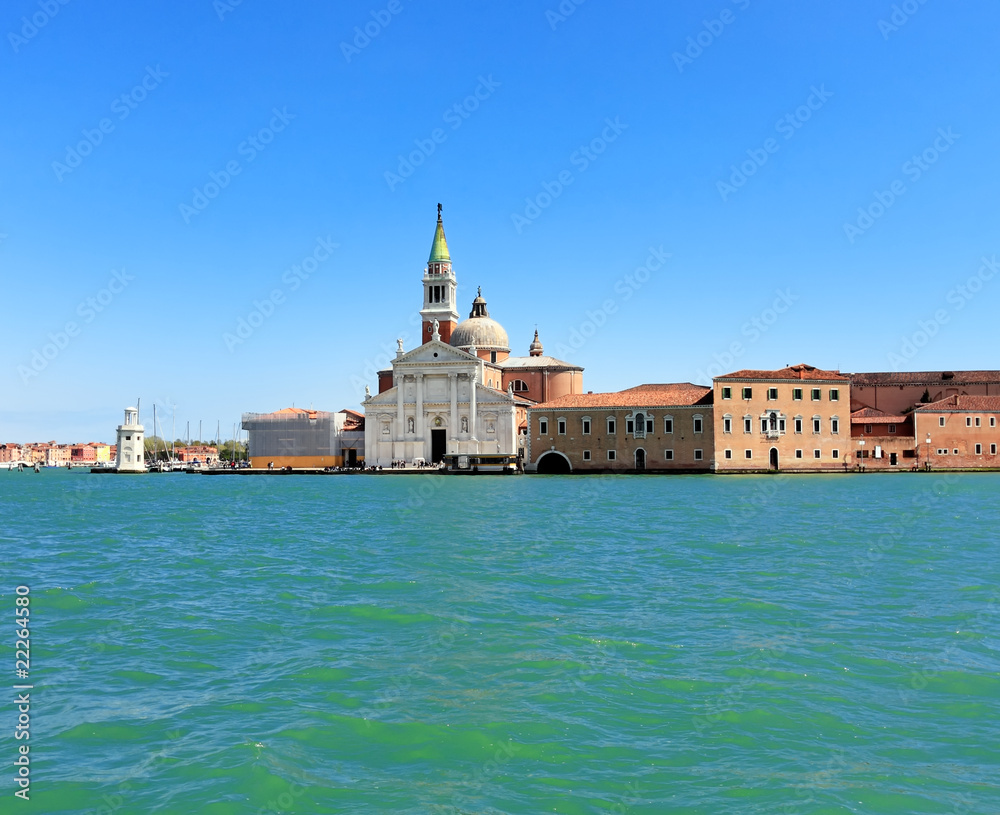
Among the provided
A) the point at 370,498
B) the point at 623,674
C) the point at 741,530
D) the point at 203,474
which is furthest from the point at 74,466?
the point at 623,674

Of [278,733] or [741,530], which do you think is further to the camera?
[741,530]

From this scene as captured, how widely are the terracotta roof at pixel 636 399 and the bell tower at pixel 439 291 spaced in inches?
636

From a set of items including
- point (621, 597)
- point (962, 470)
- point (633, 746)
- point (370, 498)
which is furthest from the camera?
point (962, 470)

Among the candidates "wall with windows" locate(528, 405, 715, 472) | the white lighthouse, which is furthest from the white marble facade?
the white lighthouse

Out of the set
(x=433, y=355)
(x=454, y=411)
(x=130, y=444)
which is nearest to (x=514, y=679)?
(x=454, y=411)

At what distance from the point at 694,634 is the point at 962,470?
4677cm

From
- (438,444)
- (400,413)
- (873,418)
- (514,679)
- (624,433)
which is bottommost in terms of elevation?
(514,679)

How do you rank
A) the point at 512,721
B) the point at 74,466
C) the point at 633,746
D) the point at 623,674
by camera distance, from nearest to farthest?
1. the point at 633,746
2. the point at 512,721
3. the point at 623,674
4. the point at 74,466

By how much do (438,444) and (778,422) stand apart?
2083 cm

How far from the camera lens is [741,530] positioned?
18812 millimetres

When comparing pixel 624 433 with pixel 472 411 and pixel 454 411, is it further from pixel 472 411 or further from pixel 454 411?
pixel 454 411

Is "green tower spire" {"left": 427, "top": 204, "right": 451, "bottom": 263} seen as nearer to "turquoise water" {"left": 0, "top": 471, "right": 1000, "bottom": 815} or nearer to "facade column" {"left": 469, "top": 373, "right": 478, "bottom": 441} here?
"facade column" {"left": 469, "top": 373, "right": 478, "bottom": 441}

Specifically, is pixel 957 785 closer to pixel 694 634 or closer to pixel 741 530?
pixel 694 634

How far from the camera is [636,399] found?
49.8 meters
